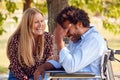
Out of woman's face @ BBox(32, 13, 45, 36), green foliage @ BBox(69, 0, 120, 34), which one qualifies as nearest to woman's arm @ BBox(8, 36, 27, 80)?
woman's face @ BBox(32, 13, 45, 36)

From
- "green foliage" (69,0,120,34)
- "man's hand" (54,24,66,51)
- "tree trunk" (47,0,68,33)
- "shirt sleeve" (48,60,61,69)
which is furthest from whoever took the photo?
"green foliage" (69,0,120,34)

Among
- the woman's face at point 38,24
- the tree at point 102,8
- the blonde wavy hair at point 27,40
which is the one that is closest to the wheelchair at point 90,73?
the blonde wavy hair at point 27,40

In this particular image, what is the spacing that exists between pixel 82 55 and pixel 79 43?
20 cm

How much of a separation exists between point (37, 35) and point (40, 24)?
0.43 feet

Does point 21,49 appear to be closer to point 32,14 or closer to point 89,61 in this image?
point 32,14

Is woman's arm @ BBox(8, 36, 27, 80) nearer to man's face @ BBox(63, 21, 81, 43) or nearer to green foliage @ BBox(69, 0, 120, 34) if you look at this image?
man's face @ BBox(63, 21, 81, 43)

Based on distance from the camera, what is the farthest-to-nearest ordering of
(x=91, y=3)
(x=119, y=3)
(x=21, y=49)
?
(x=119, y=3)
(x=91, y=3)
(x=21, y=49)

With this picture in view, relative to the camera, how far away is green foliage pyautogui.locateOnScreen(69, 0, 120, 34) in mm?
9000

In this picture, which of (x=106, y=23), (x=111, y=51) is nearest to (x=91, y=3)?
(x=106, y=23)

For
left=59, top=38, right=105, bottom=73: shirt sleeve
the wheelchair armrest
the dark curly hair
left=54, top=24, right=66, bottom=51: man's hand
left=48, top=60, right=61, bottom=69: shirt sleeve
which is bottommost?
the wheelchair armrest

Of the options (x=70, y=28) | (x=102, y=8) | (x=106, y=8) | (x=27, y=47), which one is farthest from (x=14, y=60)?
(x=106, y=8)

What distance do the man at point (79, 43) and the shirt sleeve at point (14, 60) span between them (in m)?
0.82

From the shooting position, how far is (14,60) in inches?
173

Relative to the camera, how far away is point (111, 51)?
12.3 ft
